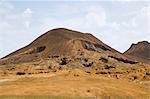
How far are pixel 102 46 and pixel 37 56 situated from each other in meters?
35.4

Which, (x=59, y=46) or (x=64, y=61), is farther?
(x=59, y=46)

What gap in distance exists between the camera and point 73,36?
17888 cm

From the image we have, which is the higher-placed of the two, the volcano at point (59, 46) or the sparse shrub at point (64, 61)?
the volcano at point (59, 46)

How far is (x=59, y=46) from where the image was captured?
A: 164 m

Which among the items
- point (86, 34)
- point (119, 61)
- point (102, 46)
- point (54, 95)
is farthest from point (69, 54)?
point (54, 95)

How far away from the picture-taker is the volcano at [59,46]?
511ft

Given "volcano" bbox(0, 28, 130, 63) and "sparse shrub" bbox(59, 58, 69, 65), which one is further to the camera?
"volcano" bbox(0, 28, 130, 63)

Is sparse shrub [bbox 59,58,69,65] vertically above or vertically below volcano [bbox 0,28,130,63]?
below

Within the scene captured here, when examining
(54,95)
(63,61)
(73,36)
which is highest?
(73,36)

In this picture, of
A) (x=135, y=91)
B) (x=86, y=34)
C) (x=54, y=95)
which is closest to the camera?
(x=54, y=95)

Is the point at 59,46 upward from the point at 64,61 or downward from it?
upward

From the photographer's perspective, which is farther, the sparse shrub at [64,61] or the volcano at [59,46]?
the volcano at [59,46]

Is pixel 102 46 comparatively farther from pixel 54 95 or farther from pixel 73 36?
pixel 54 95

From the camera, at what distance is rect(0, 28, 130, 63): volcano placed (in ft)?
511
